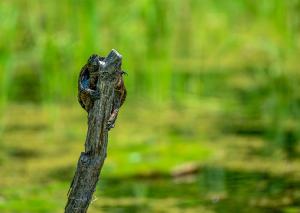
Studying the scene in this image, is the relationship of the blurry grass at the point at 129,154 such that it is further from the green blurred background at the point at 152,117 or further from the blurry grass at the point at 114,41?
the blurry grass at the point at 114,41

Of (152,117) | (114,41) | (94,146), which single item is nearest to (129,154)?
(152,117)

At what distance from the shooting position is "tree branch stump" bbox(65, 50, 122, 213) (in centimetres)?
164

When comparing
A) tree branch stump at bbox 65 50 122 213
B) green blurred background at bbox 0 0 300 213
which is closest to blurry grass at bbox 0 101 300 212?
green blurred background at bbox 0 0 300 213

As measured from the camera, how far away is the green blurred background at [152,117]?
10.5 feet

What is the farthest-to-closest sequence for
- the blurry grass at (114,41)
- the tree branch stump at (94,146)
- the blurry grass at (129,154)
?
the blurry grass at (114,41) → the blurry grass at (129,154) → the tree branch stump at (94,146)

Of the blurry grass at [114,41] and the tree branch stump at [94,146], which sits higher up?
the blurry grass at [114,41]

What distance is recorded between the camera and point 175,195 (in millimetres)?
3145

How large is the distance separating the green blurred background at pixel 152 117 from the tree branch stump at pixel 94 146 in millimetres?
1294

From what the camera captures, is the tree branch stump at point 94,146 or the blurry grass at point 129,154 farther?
the blurry grass at point 129,154

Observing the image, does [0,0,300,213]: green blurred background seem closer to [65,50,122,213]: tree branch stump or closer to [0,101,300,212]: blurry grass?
[0,101,300,212]: blurry grass

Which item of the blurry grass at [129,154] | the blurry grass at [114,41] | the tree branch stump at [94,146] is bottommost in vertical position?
the tree branch stump at [94,146]

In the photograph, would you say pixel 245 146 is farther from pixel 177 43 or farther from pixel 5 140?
pixel 177 43

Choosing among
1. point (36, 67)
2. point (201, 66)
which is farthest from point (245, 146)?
point (36, 67)

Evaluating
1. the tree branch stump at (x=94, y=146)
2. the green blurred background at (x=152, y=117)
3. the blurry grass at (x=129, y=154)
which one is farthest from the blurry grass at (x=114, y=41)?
the tree branch stump at (x=94, y=146)
